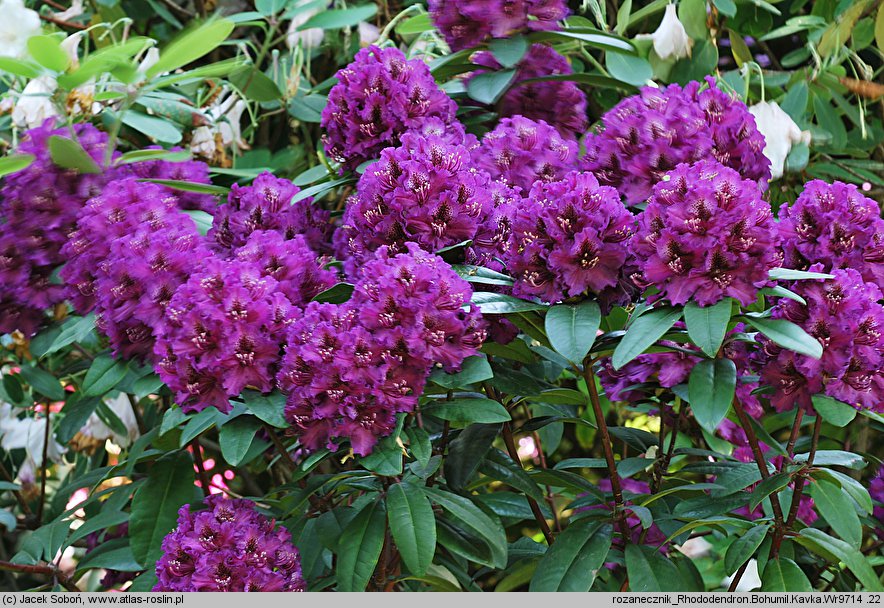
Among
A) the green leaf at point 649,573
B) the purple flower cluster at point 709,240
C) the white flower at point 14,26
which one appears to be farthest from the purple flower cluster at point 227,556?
the white flower at point 14,26

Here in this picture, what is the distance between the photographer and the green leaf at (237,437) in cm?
87

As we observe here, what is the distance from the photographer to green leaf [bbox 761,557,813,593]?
97cm

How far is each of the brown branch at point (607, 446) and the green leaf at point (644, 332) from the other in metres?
0.09

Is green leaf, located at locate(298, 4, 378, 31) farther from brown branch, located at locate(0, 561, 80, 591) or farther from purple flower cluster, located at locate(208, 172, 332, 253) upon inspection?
brown branch, located at locate(0, 561, 80, 591)

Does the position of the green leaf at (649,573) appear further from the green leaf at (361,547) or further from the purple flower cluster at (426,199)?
the purple flower cluster at (426,199)

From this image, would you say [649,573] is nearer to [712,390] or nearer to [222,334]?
[712,390]

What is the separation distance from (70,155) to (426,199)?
484 mm

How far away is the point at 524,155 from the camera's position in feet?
3.55

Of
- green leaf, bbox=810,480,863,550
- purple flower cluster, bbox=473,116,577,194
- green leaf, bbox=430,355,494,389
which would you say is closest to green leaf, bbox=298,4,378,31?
Answer: purple flower cluster, bbox=473,116,577,194

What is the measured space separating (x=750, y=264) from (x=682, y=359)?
242 millimetres

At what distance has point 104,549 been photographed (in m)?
1.28

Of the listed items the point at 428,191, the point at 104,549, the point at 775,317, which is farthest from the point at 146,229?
the point at 775,317

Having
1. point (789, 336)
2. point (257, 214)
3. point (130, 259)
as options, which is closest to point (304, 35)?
point (257, 214)

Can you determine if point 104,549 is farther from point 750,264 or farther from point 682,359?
point 750,264
